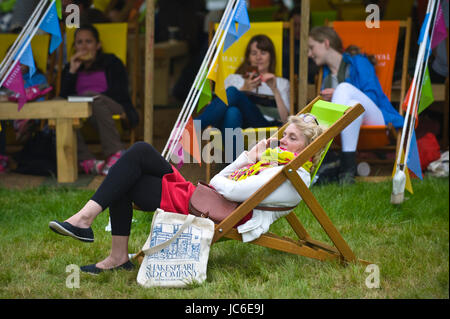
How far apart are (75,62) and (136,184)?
278cm

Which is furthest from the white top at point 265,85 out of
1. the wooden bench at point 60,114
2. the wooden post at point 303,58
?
the wooden bench at point 60,114

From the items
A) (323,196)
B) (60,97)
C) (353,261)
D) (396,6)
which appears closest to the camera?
(353,261)

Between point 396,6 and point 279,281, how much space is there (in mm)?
4792

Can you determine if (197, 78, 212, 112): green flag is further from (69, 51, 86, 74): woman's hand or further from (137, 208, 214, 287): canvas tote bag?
(69, 51, 86, 74): woman's hand

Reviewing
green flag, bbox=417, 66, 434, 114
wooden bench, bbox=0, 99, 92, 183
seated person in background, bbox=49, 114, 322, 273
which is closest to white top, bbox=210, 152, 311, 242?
seated person in background, bbox=49, 114, 322, 273

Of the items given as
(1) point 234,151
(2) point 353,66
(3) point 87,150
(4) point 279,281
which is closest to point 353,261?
(4) point 279,281

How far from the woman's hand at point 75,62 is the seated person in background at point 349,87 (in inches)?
77.6

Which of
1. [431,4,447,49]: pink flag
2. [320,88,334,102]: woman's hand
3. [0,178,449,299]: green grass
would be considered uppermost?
[431,4,447,49]: pink flag

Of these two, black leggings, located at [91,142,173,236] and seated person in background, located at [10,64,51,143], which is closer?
black leggings, located at [91,142,173,236]

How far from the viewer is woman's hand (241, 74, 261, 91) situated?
17.0 feet

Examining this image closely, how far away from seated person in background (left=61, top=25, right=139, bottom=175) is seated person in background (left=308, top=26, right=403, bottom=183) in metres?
1.63

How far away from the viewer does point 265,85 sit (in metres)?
5.21
